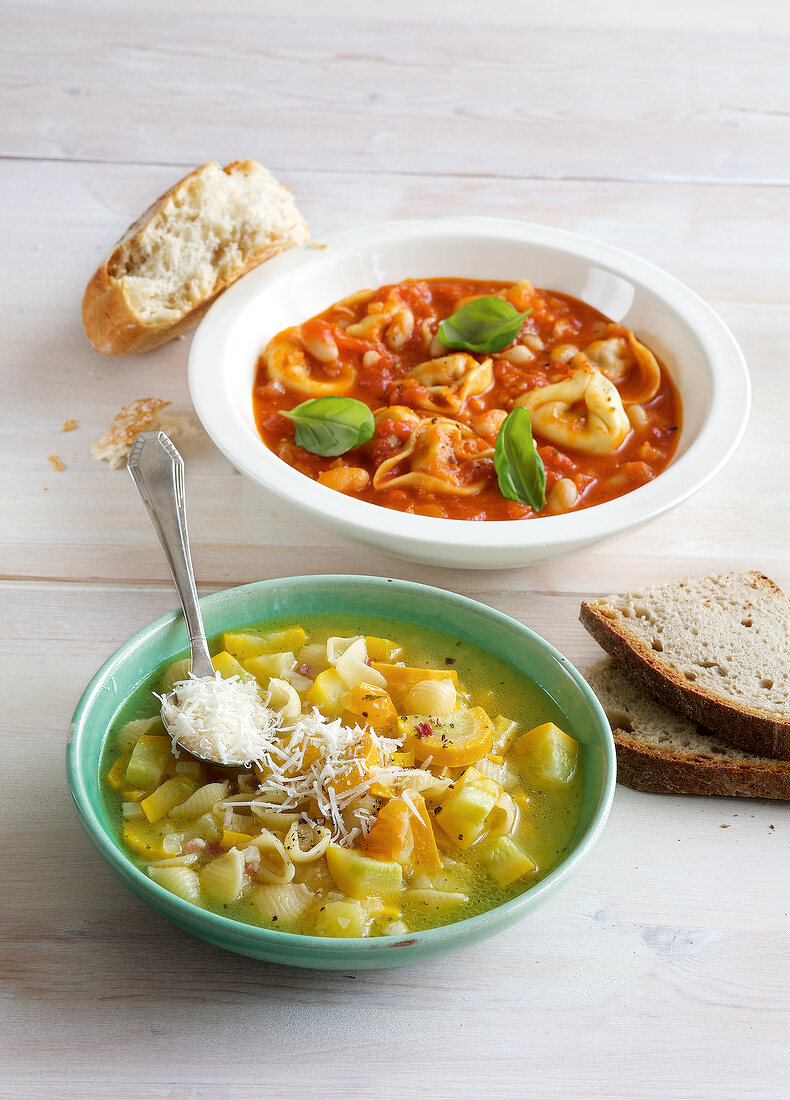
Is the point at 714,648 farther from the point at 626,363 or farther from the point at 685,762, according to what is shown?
the point at 626,363

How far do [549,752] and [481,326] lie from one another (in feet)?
5.28

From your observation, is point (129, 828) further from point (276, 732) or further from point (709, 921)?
point (709, 921)

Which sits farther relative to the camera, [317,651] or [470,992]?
[317,651]

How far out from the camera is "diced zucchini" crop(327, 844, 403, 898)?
69.1 inches

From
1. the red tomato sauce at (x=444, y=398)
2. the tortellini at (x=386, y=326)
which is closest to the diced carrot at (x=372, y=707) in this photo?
the red tomato sauce at (x=444, y=398)

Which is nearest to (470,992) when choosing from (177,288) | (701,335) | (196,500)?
(196,500)

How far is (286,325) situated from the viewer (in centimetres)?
334

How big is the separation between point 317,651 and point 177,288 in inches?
62.1

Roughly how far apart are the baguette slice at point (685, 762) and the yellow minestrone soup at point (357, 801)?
24cm

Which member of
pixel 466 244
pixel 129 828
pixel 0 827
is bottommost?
pixel 0 827

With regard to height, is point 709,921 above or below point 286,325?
below

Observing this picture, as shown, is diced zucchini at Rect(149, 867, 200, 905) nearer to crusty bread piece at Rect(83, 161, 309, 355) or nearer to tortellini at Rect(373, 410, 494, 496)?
tortellini at Rect(373, 410, 494, 496)

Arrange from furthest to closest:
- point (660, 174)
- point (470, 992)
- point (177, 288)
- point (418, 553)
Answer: point (660, 174)
point (177, 288)
point (418, 553)
point (470, 992)

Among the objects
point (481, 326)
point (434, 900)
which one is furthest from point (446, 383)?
point (434, 900)
